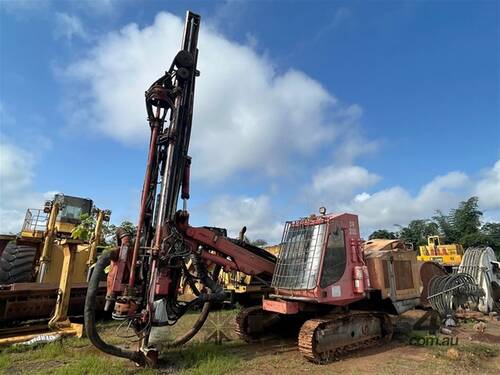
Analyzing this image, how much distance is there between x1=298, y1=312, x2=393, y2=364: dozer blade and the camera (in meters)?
6.53

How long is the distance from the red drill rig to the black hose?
15 mm

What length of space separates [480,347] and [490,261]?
17.1 feet

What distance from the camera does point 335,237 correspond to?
23.6 ft

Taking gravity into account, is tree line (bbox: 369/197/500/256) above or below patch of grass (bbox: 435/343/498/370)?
above

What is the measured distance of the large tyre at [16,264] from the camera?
31.0 ft

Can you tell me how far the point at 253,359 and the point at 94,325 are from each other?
2785 mm

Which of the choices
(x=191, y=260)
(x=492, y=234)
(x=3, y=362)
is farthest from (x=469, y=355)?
(x=492, y=234)

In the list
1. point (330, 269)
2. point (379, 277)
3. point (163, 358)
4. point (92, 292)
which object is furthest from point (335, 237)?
point (92, 292)

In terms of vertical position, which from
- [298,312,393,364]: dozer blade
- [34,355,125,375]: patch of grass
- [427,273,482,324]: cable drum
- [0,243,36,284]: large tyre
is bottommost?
[34,355,125,375]: patch of grass

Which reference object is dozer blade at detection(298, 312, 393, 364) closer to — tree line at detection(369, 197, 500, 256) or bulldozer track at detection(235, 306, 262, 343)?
bulldozer track at detection(235, 306, 262, 343)

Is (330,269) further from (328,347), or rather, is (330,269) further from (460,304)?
(460,304)

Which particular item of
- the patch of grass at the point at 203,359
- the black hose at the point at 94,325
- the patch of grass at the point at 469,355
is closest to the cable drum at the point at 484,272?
the patch of grass at the point at 469,355

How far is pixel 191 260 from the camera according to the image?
6922 millimetres

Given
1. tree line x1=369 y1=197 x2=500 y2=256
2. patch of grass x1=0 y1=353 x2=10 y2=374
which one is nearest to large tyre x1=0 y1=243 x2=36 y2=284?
patch of grass x1=0 y1=353 x2=10 y2=374
